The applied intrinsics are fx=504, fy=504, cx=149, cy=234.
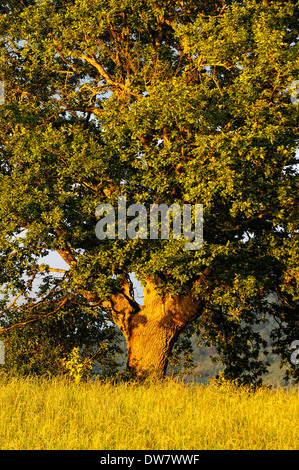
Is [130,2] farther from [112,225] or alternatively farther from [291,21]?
[112,225]

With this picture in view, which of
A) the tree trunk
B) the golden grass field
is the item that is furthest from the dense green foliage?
the golden grass field

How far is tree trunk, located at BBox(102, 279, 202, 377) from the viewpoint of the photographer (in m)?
17.4

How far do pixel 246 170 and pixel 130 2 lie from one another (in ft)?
23.3

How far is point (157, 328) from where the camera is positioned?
17.5 m

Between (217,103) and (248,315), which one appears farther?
(248,315)

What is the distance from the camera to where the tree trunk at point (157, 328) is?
1739 centimetres

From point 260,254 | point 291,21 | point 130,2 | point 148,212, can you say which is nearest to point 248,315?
point 260,254

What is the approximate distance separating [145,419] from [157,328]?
8.25 m

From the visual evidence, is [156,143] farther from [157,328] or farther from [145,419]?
[145,419]

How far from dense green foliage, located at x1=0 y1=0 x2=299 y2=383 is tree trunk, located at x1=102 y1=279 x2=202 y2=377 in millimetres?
1648

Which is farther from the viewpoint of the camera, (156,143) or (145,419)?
(156,143)

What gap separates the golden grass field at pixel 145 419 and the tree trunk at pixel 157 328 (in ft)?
16.7

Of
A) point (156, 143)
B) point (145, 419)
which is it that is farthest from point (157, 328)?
point (145, 419)

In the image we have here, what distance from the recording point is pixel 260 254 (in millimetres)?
15727
